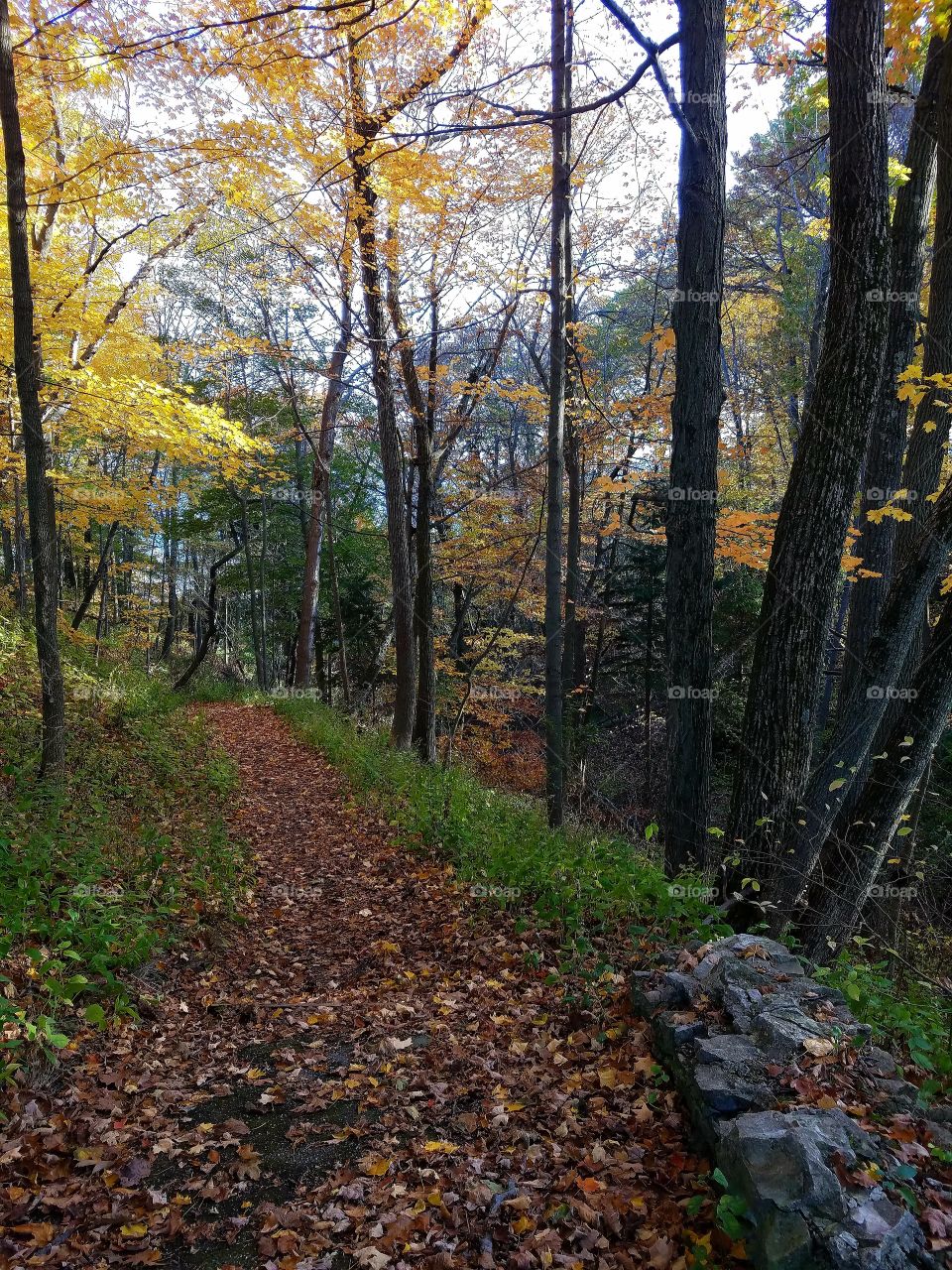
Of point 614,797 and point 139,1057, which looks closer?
point 139,1057

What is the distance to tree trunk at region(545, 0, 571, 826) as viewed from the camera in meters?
8.38

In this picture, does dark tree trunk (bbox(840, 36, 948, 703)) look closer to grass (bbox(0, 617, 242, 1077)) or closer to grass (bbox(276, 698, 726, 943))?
grass (bbox(276, 698, 726, 943))

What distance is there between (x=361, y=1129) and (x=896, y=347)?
762 cm

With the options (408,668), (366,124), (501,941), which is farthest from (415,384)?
(501,941)

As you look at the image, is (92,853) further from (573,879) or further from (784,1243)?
(784,1243)

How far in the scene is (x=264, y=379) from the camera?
71.0 feet

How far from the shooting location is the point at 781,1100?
113 inches

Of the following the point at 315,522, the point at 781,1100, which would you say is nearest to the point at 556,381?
the point at 781,1100

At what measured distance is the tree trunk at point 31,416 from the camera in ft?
20.7

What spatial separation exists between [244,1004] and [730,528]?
18.2ft

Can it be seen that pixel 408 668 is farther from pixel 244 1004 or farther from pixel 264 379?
pixel 264 379

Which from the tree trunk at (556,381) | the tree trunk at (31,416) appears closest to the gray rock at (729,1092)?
the tree trunk at (556,381)

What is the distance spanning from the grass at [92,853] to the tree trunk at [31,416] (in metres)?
0.72

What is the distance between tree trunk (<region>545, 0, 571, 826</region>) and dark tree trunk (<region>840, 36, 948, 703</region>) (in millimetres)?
3278
